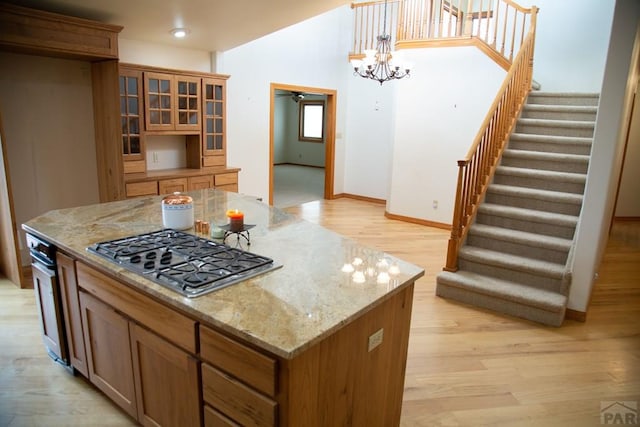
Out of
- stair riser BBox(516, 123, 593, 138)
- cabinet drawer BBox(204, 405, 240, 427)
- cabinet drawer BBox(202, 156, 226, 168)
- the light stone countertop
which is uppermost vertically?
stair riser BBox(516, 123, 593, 138)

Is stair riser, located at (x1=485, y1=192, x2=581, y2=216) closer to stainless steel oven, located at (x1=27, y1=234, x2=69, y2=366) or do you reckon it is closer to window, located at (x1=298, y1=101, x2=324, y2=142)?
stainless steel oven, located at (x1=27, y1=234, x2=69, y2=366)

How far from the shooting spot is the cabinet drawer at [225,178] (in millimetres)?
5223

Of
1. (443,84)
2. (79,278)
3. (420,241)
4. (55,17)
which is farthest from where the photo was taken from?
(443,84)

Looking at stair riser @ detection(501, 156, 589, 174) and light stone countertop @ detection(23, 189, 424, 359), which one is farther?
stair riser @ detection(501, 156, 589, 174)

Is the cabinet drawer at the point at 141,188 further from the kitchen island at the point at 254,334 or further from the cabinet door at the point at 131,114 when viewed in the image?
the kitchen island at the point at 254,334

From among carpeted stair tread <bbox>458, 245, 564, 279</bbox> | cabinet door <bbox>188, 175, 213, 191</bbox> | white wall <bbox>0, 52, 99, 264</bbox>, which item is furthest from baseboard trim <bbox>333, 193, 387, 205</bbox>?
white wall <bbox>0, 52, 99, 264</bbox>

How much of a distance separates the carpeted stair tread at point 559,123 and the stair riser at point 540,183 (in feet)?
3.38

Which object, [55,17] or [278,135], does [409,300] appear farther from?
[278,135]

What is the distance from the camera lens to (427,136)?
6.38 metres

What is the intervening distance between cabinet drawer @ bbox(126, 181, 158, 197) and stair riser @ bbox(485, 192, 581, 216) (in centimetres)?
357

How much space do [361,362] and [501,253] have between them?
2.94 metres

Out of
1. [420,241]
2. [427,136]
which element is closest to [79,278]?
[420,241]

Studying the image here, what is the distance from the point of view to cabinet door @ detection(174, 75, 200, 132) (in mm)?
4844

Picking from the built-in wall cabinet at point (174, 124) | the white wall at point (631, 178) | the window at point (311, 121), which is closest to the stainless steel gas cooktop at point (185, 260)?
the built-in wall cabinet at point (174, 124)
